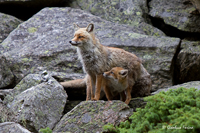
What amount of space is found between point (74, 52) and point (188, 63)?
14.1 ft

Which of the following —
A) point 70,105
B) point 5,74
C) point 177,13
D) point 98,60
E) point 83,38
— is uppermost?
point 177,13

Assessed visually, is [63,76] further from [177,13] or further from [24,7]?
[177,13]

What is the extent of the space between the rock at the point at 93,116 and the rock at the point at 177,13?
588cm

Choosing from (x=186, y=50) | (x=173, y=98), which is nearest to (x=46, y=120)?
(x=173, y=98)

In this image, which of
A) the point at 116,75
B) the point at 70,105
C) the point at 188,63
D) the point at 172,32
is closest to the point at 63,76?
the point at 70,105

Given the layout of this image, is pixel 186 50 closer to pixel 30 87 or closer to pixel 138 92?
pixel 138 92

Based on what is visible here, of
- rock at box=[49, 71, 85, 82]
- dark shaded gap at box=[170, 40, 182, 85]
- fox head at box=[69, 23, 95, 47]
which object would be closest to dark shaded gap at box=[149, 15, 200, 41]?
dark shaded gap at box=[170, 40, 182, 85]

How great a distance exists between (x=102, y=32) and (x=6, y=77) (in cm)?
419

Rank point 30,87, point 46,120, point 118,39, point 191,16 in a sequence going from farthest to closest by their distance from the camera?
point 191,16 → point 118,39 → point 30,87 → point 46,120

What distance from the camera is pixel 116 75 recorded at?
700 centimetres

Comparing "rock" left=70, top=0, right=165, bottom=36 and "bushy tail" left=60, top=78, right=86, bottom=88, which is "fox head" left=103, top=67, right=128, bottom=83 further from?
"rock" left=70, top=0, right=165, bottom=36

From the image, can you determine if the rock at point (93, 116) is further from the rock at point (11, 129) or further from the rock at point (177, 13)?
the rock at point (177, 13)

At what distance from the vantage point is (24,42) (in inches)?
398

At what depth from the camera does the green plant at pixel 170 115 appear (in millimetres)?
4100
